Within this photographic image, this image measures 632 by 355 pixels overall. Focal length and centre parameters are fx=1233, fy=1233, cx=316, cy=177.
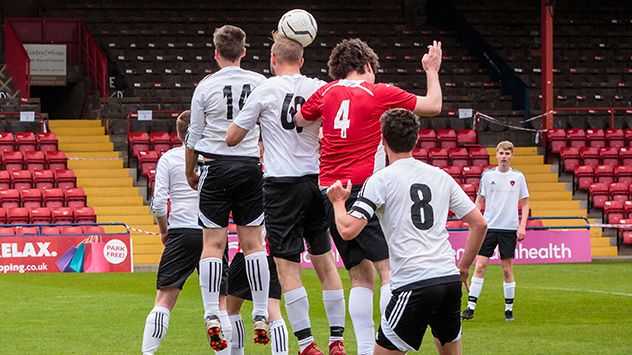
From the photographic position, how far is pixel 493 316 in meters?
14.5

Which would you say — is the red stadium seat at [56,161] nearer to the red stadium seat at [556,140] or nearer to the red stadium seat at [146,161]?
the red stadium seat at [146,161]

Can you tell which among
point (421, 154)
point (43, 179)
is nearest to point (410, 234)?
point (43, 179)

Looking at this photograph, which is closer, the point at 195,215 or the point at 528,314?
the point at 195,215

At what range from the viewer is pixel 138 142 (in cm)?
2842

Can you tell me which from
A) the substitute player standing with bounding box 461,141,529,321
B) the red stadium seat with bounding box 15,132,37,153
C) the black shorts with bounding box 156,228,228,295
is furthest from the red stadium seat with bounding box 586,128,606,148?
the black shorts with bounding box 156,228,228,295

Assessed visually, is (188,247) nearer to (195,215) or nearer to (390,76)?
(195,215)

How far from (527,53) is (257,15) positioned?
317 inches

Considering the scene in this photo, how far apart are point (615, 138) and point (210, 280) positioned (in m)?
23.3

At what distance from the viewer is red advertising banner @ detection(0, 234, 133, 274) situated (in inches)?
893

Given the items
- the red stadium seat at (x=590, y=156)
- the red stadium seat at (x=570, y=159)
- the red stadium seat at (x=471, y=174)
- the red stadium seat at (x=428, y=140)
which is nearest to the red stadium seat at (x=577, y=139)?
the red stadium seat at (x=570, y=159)

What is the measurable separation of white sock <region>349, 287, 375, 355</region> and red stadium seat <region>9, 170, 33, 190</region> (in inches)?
754

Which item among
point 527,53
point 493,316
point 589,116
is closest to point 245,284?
point 493,316

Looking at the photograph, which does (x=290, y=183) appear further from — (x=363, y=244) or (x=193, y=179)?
(x=193, y=179)

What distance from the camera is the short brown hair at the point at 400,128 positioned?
704 centimetres
